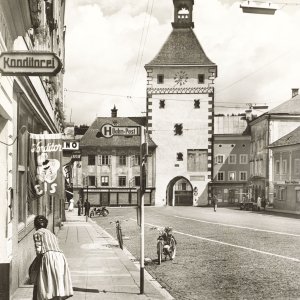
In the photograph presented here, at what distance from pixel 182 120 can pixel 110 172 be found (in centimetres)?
1053

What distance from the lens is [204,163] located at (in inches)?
2726

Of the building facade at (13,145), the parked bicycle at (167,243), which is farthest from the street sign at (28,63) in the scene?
the parked bicycle at (167,243)

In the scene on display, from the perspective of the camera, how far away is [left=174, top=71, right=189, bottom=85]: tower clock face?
70375mm

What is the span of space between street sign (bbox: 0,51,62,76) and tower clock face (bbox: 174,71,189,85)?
63128 mm

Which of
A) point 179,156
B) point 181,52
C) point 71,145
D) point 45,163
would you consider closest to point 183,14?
point 181,52

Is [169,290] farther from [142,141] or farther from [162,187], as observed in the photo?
[162,187]

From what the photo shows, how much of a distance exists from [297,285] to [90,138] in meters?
61.3

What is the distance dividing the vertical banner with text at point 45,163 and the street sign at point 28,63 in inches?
205

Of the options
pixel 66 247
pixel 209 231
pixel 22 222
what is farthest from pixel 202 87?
pixel 22 222

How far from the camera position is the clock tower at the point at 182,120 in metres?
69.2

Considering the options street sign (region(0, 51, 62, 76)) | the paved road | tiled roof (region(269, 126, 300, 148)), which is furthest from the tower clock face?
street sign (region(0, 51, 62, 76))

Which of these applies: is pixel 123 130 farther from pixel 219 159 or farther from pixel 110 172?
pixel 219 159

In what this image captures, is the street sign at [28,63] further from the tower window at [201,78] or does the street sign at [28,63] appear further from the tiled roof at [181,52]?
the tiled roof at [181,52]

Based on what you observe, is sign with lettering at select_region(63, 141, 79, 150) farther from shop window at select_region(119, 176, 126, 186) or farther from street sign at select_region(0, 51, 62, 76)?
shop window at select_region(119, 176, 126, 186)
